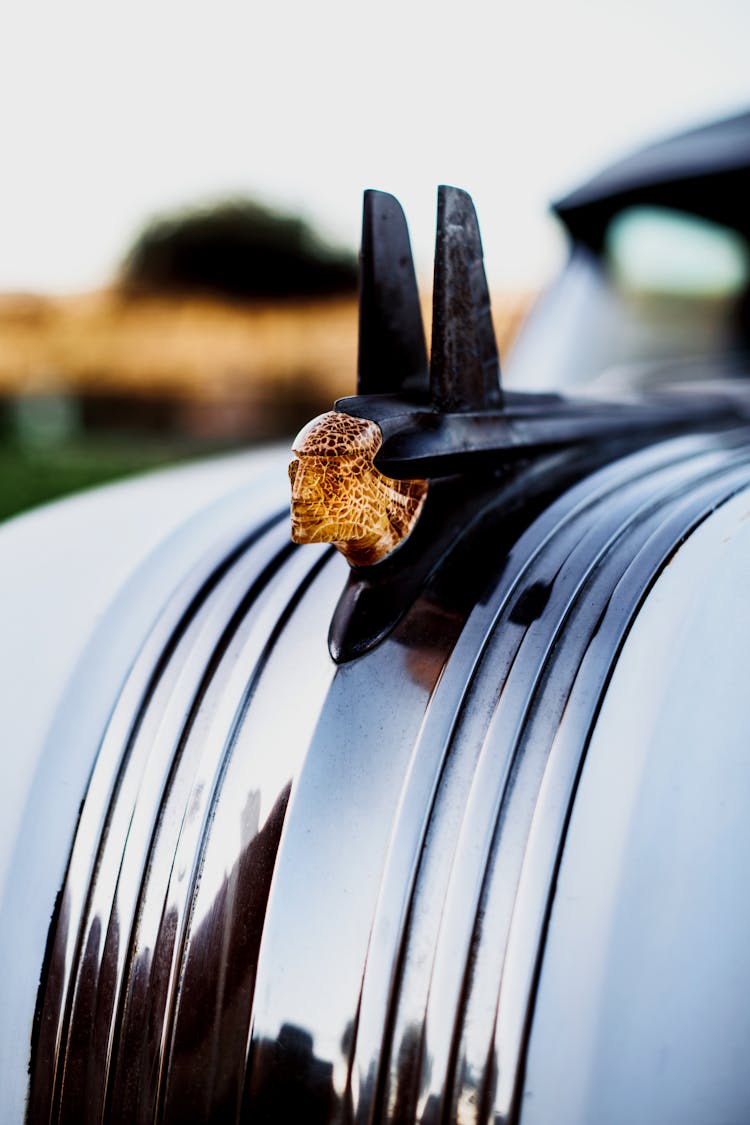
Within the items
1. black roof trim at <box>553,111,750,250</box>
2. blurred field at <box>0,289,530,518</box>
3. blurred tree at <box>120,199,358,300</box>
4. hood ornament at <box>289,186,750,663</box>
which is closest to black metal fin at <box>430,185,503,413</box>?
hood ornament at <box>289,186,750,663</box>

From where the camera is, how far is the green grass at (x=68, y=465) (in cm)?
758

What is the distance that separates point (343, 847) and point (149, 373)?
17258 mm

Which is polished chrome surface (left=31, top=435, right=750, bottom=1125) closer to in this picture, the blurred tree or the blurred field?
the blurred field

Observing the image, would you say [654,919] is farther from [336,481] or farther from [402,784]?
[336,481]

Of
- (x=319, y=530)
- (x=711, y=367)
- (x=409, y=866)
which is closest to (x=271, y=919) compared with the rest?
(x=409, y=866)

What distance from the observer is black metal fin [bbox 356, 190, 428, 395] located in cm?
106

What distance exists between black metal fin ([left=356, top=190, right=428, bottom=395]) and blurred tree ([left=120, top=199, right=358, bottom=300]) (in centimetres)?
2392

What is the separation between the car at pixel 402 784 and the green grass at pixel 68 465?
4.87 metres

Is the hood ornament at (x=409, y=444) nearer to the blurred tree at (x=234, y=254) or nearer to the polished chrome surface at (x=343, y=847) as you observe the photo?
the polished chrome surface at (x=343, y=847)

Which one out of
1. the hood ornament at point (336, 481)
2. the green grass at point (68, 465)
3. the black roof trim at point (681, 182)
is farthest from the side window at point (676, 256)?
the green grass at point (68, 465)

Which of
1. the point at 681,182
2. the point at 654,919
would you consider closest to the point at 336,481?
the point at 654,919

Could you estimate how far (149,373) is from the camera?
1736cm

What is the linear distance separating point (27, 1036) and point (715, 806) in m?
0.73

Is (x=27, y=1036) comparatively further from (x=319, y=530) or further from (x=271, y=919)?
(x=319, y=530)
